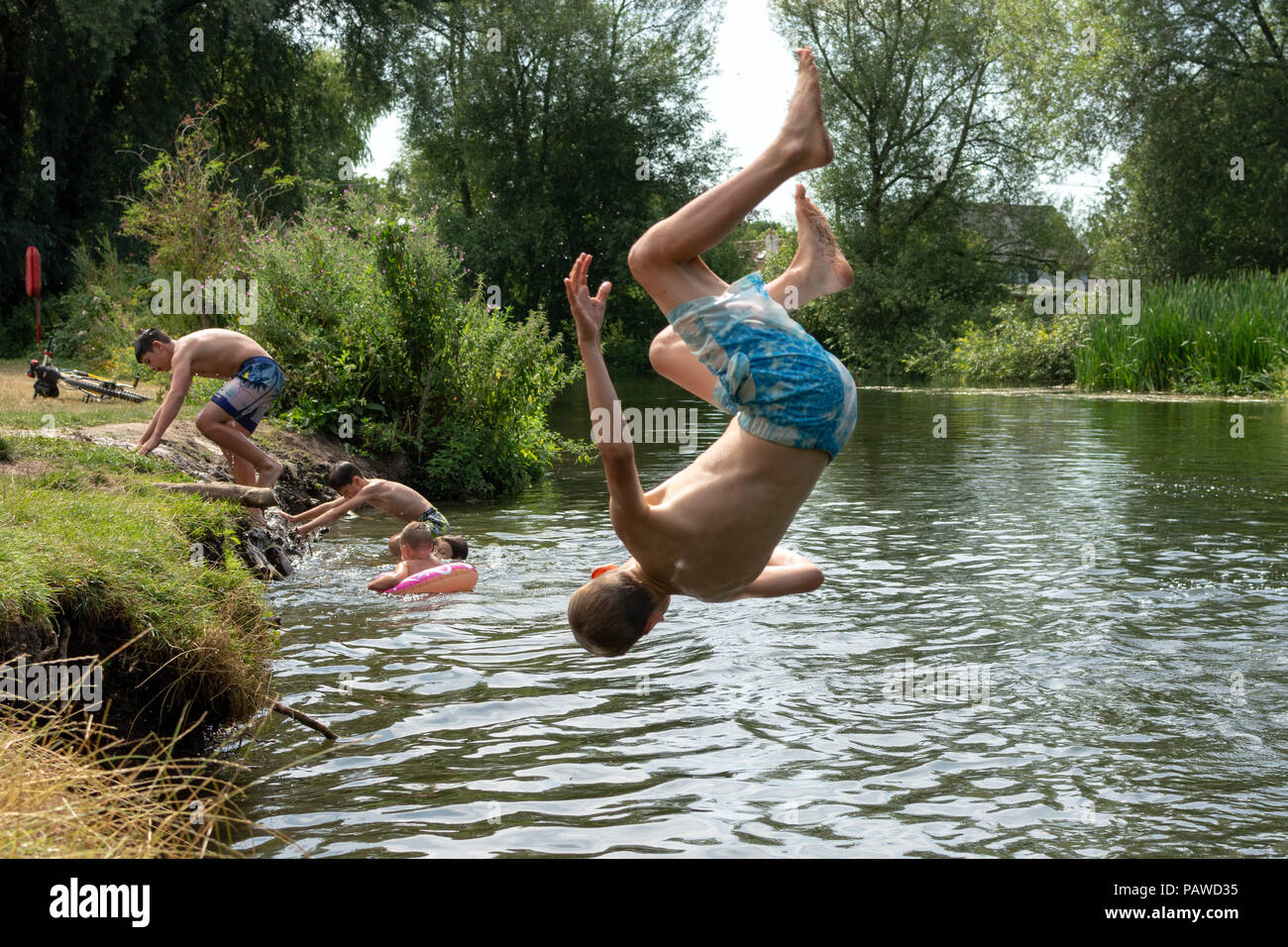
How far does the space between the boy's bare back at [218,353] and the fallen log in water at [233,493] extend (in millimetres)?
3206

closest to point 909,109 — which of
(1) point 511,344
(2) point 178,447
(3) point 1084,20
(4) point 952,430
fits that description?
(3) point 1084,20

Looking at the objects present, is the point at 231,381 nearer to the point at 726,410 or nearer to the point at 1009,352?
the point at 726,410

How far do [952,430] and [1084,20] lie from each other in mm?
21083

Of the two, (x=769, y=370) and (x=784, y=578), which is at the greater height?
(x=769, y=370)

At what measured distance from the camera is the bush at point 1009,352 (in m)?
37.5

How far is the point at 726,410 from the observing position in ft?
16.0

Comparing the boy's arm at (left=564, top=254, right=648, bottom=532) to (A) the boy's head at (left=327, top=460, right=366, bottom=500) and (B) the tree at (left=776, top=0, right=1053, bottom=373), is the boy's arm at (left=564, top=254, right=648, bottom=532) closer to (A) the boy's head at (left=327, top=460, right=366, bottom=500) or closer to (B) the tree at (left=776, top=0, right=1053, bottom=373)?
(A) the boy's head at (left=327, top=460, right=366, bottom=500)

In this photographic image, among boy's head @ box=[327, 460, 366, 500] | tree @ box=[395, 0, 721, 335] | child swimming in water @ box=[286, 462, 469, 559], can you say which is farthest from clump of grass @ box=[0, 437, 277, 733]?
tree @ box=[395, 0, 721, 335]

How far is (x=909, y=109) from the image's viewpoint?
165ft

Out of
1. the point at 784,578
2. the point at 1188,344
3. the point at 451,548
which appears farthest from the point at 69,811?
the point at 1188,344

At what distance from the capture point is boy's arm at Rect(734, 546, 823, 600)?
18.5 ft

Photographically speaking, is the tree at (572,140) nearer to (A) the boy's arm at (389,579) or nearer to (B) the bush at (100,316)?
(B) the bush at (100,316)

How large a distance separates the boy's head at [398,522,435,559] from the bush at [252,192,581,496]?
5512 millimetres

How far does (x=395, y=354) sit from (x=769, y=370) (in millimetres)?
→ 12793
